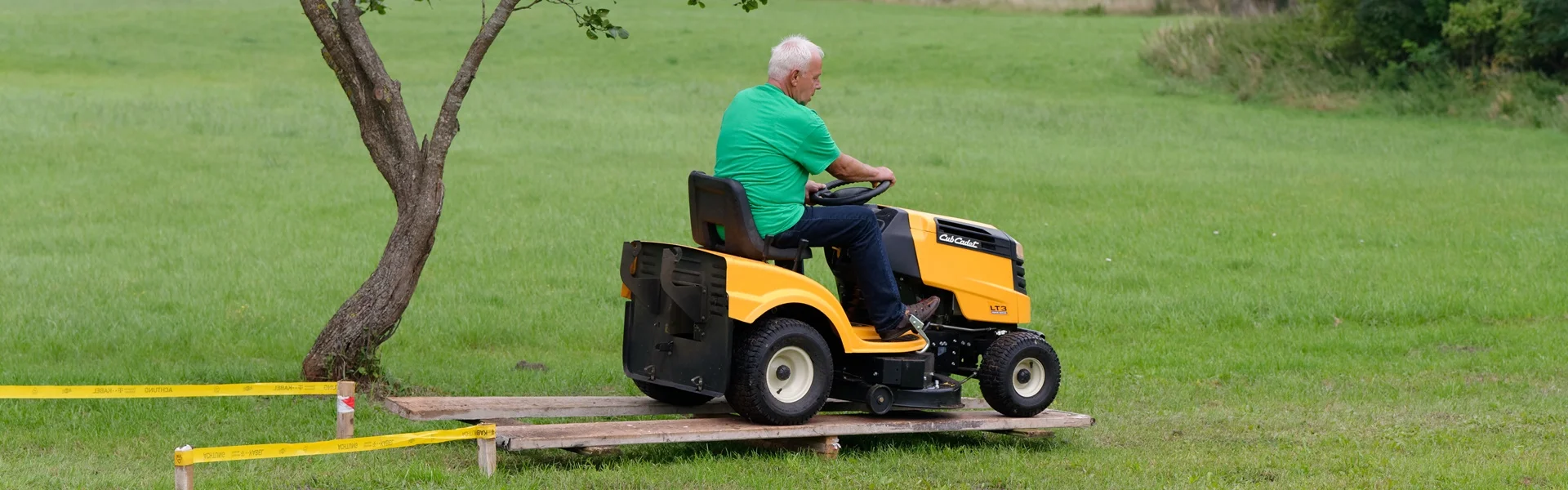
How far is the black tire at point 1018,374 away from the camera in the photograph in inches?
308

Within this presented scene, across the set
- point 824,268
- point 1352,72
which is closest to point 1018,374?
point 824,268

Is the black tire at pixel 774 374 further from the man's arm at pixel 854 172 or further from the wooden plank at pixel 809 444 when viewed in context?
the man's arm at pixel 854 172

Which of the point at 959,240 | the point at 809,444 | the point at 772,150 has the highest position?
the point at 772,150

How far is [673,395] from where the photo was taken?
798 cm

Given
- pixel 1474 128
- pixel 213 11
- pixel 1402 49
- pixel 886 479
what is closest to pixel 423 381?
pixel 886 479

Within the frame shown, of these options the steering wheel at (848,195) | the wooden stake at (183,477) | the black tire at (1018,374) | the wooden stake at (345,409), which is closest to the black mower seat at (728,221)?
the steering wheel at (848,195)

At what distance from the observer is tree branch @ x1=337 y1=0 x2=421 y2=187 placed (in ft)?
27.5

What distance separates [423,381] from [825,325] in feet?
9.66

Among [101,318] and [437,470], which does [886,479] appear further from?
[101,318]

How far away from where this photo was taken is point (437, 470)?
6.62 m

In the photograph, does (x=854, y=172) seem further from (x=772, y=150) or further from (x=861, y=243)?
(x=772, y=150)

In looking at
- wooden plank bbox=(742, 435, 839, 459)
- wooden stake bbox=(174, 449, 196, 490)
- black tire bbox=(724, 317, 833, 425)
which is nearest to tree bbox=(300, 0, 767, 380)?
black tire bbox=(724, 317, 833, 425)

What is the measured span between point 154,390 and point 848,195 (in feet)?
10.5

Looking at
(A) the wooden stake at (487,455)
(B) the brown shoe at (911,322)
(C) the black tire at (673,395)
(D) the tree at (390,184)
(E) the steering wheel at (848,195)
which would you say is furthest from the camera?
(D) the tree at (390,184)
